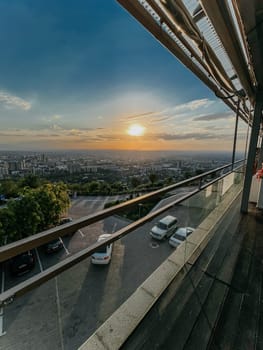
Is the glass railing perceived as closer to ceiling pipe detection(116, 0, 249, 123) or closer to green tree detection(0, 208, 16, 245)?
ceiling pipe detection(116, 0, 249, 123)

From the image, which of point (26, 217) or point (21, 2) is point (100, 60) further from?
point (26, 217)

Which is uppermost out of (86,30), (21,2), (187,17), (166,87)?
(86,30)

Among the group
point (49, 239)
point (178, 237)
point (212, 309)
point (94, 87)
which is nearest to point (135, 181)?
point (94, 87)

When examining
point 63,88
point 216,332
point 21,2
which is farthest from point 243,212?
point 63,88

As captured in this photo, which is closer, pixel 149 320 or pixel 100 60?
pixel 149 320

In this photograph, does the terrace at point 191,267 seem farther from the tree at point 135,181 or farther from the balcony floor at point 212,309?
the tree at point 135,181

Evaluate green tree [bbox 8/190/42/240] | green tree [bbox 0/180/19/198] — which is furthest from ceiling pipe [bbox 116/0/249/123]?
green tree [bbox 0/180/19/198]
